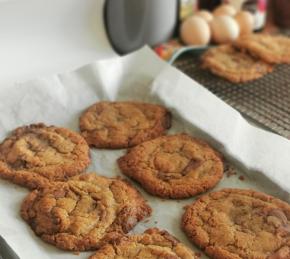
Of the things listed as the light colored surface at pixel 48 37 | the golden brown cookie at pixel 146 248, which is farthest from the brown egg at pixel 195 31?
the golden brown cookie at pixel 146 248

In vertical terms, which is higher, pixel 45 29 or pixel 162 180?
pixel 45 29

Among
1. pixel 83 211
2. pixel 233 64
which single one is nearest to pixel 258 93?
pixel 233 64

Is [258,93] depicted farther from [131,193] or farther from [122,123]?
[131,193]

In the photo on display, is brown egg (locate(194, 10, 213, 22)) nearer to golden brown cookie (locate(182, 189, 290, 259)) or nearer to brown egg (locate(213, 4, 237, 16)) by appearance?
brown egg (locate(213, 4, 237, 16))

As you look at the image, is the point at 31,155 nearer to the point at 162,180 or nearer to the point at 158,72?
the point at 162,180

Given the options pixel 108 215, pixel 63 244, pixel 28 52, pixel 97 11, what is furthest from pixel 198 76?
pixel 63 244

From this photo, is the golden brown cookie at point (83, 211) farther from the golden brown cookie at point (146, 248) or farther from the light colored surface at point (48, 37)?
the light colored surface at point (48, 37)

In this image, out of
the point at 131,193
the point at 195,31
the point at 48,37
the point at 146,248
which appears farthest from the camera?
the point at 195,31
